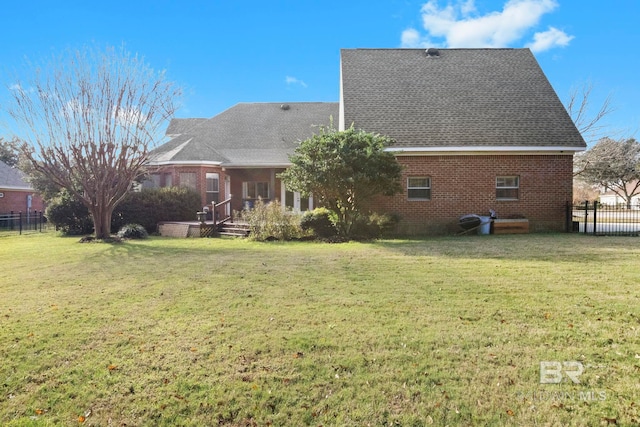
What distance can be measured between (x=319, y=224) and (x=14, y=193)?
2617 centimetres

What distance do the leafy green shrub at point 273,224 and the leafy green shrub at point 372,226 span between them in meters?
1.91

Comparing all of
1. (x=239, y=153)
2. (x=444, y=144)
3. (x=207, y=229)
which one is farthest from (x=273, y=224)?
(x=239, y=153)

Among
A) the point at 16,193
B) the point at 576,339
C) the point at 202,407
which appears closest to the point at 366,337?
the point at 202,407

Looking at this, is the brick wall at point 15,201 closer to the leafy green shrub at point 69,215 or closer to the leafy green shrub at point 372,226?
the leafy green shrub at point 69,215

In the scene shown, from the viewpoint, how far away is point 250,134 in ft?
70.2

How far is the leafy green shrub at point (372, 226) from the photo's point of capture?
524 inches

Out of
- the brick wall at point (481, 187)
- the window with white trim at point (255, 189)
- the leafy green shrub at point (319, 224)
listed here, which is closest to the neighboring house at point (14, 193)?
the window with white trim at point (255, 189)

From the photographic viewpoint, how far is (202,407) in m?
3.01

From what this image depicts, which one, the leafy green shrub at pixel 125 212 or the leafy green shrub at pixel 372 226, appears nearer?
the leafy green shrub at pixel 372 226

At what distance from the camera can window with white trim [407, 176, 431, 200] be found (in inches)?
589

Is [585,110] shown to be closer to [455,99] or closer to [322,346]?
[455,99]

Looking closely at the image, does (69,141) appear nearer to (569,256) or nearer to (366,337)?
(366,337)

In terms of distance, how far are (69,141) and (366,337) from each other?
45.6 ft

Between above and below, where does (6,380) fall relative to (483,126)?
below
